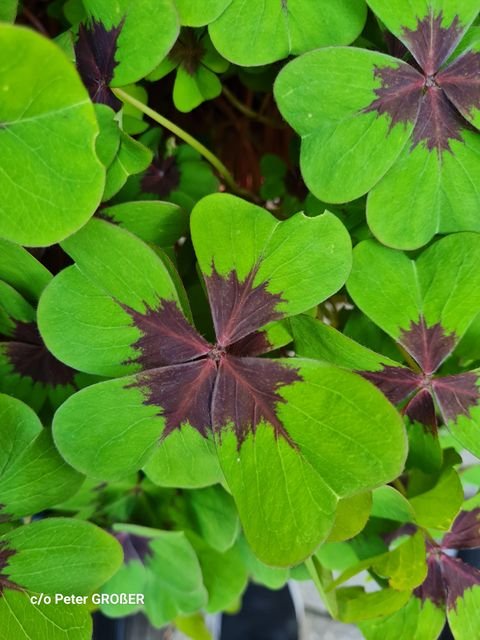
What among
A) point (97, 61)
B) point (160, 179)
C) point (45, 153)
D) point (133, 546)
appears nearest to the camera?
point (45, 153)

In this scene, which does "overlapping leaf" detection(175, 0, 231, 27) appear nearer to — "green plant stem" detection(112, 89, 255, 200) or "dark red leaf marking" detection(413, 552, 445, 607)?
"green plant stem" detection(112, 89, 255, 200)

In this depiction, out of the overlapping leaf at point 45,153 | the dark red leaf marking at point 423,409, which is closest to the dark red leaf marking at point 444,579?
the dark red leaf marking at point 423,409

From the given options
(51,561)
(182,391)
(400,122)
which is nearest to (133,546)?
(51,561)

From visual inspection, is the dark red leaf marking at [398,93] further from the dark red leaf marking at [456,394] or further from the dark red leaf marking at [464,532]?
the dark red leaf marking at [464,532]

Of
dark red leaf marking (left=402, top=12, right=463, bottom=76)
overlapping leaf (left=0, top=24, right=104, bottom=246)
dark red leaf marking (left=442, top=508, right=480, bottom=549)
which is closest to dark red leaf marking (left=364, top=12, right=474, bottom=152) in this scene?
dark red leaf marking (left=402, top=12, right=463, bottom=76)

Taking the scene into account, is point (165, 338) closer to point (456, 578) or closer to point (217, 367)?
point (217, 367)

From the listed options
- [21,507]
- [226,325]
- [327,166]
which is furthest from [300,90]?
[21,507]

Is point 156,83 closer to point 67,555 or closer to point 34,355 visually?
point 34,355
